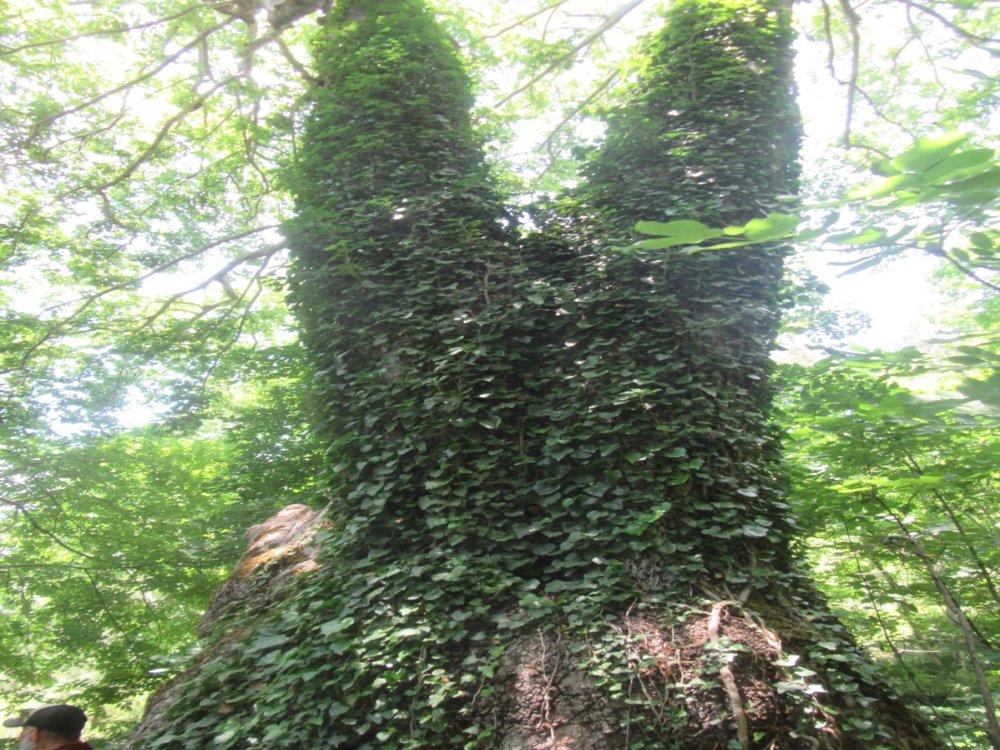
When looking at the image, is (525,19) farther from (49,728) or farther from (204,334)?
(49,728)

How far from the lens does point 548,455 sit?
3.64 metres

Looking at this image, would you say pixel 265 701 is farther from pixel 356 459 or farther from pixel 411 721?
pixel 356 459

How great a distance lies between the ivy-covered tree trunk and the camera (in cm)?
278

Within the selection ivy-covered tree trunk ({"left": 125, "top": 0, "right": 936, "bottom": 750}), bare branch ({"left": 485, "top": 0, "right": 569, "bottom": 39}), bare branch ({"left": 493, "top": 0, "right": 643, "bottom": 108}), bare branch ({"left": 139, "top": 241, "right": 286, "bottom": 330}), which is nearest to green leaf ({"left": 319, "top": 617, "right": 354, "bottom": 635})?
ivy-covered tree trunk ({"left": 125, "top": 0, "right": 936, "bottom": 750})

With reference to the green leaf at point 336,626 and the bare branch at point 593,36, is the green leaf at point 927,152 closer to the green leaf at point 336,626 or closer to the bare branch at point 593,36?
the green leaf at point 336,626

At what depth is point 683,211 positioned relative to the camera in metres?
4.36

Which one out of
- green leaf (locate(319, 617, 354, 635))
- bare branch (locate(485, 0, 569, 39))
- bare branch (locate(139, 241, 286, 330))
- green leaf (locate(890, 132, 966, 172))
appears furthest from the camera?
bare branch (locate(485, 0, 569, 39))

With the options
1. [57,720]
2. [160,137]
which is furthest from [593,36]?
[57,720]

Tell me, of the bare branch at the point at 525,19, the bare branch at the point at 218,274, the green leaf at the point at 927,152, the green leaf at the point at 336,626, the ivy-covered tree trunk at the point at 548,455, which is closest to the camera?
the green leaf at the point at 927,152

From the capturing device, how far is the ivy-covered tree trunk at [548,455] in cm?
278

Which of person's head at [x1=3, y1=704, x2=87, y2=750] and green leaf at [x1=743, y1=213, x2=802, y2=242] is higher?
green leaf at [x1=743, y1=213, x2=802, y2=242]

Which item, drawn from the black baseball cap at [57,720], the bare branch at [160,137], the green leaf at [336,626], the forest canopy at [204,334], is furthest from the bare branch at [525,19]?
the black baseball cap at [57,720]

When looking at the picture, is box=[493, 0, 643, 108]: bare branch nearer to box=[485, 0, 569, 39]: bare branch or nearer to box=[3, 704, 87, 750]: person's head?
box=[485, 0, 569, 39]: bare branch

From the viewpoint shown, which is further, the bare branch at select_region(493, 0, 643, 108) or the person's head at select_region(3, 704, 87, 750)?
the bare branch at select_region(493, 0, 643, 108)
